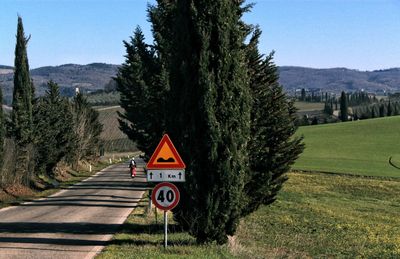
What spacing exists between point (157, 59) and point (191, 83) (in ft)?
36.5

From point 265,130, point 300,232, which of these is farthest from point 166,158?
point 300,232

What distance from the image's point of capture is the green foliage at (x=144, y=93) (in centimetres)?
2056

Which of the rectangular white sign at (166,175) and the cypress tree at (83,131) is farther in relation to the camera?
the cypress tree at (83,131)

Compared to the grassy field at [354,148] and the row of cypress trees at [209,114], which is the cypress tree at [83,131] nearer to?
the grassy field at [354,148]

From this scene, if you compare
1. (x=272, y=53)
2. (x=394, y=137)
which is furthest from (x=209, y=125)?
(x=394, y=137)

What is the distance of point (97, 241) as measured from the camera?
14188mm

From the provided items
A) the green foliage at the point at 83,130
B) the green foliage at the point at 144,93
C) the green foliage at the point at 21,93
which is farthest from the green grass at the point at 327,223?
the green foliage at the point at 83,130

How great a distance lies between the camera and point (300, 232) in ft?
66.0

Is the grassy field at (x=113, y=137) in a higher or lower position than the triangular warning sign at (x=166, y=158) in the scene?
lower

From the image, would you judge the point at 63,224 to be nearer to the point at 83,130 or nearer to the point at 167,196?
the point at 167,196

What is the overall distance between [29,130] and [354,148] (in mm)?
45563

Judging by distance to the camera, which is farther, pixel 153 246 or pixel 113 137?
pixel 113 137

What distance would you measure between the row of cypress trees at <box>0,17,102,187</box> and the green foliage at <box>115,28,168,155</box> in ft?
21.9

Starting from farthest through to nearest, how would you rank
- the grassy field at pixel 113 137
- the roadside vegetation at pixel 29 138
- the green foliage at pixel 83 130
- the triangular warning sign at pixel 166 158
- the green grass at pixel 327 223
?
the grassy field at pixel 113 137 < the green foliage at pixel 83 130 < the roadside vegetation at pixel 29 138 < the green grass at pixel 327 223 < the triangular warning sign at pixel 166 158
